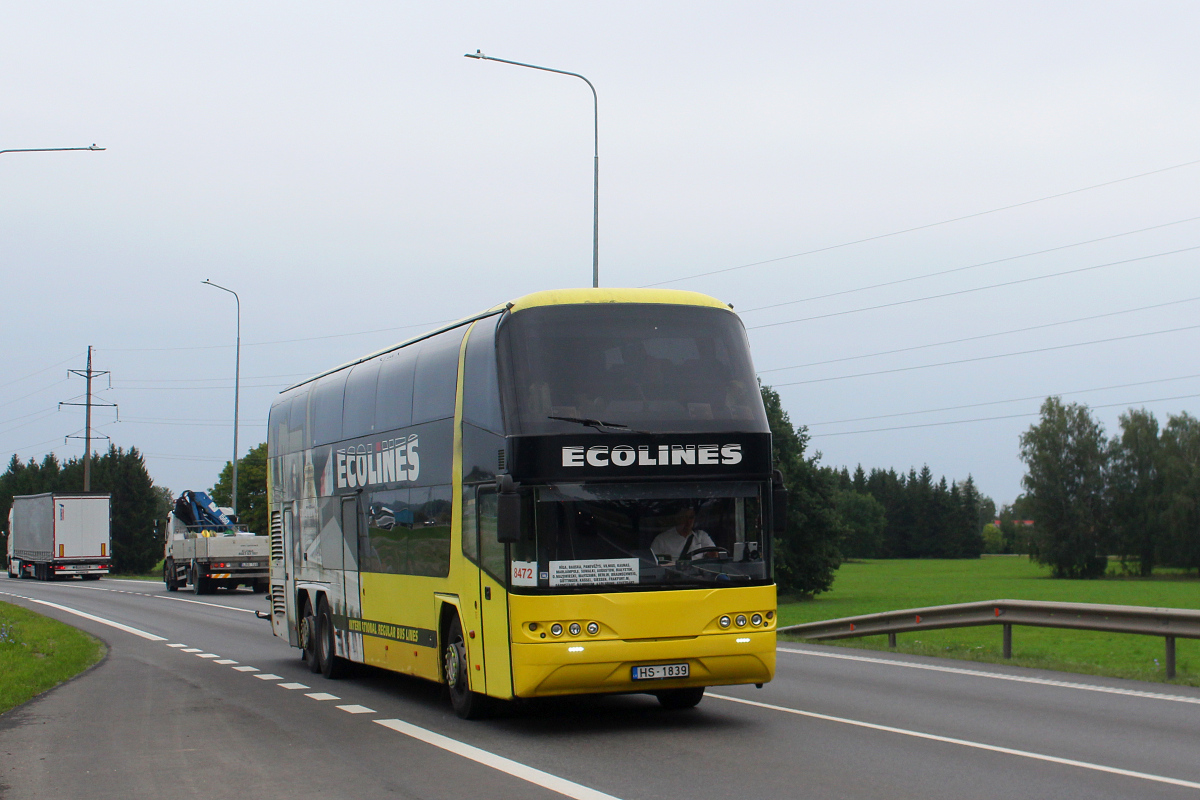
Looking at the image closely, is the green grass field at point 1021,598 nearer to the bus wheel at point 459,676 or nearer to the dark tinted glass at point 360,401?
the bus wheel at point 459,676

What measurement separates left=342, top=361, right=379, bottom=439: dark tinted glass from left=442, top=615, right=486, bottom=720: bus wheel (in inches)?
135

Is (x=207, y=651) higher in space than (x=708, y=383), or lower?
lower

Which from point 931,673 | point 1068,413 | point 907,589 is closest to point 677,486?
point 931,673

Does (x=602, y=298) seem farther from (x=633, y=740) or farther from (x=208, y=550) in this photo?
(x=208, y=550)

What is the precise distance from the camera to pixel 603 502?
1072 cm

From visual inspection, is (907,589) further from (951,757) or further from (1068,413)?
(951,757)

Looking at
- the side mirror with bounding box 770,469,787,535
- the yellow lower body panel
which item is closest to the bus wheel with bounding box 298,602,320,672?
the yellow lower body panel

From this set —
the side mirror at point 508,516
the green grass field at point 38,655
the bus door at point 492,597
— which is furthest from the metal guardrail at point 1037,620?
the green grass field at point 38,655

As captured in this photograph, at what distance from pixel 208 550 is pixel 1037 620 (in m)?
35.2

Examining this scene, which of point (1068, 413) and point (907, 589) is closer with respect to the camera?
point (907, 589)

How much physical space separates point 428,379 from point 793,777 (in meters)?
6.11

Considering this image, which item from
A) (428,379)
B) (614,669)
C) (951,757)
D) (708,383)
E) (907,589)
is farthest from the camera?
(907,589)

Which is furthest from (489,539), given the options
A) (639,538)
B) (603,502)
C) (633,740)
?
(633,740)

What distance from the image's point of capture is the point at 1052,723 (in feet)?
35.2
